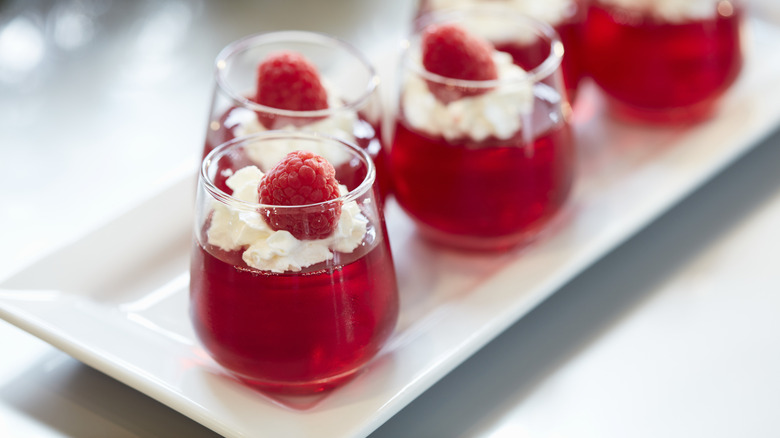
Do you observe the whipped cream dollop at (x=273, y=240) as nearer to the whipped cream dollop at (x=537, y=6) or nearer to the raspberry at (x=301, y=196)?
the raspberry at (x=301, y=196)

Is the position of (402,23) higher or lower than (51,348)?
lower

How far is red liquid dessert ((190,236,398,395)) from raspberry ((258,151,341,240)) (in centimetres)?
4

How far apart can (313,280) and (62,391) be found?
293mm

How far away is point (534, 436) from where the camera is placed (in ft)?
2.99

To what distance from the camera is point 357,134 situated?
1030mm

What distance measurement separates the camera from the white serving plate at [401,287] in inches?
34.6

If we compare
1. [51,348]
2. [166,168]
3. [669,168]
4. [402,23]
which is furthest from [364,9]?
[51,348]

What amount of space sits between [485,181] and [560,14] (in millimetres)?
359

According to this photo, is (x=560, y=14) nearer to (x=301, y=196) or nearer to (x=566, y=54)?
(x=566, y=54)

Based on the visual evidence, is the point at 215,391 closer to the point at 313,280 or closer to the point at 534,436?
the point at 313,280

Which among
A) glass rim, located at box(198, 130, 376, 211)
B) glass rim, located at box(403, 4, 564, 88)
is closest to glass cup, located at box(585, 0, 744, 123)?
glass rim, located at box(403, 4, 564, 88)

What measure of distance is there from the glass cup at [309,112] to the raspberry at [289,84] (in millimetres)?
16

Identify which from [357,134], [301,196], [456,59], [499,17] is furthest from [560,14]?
[301,196]

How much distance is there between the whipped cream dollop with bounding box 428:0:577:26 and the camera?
1301 millimetres
